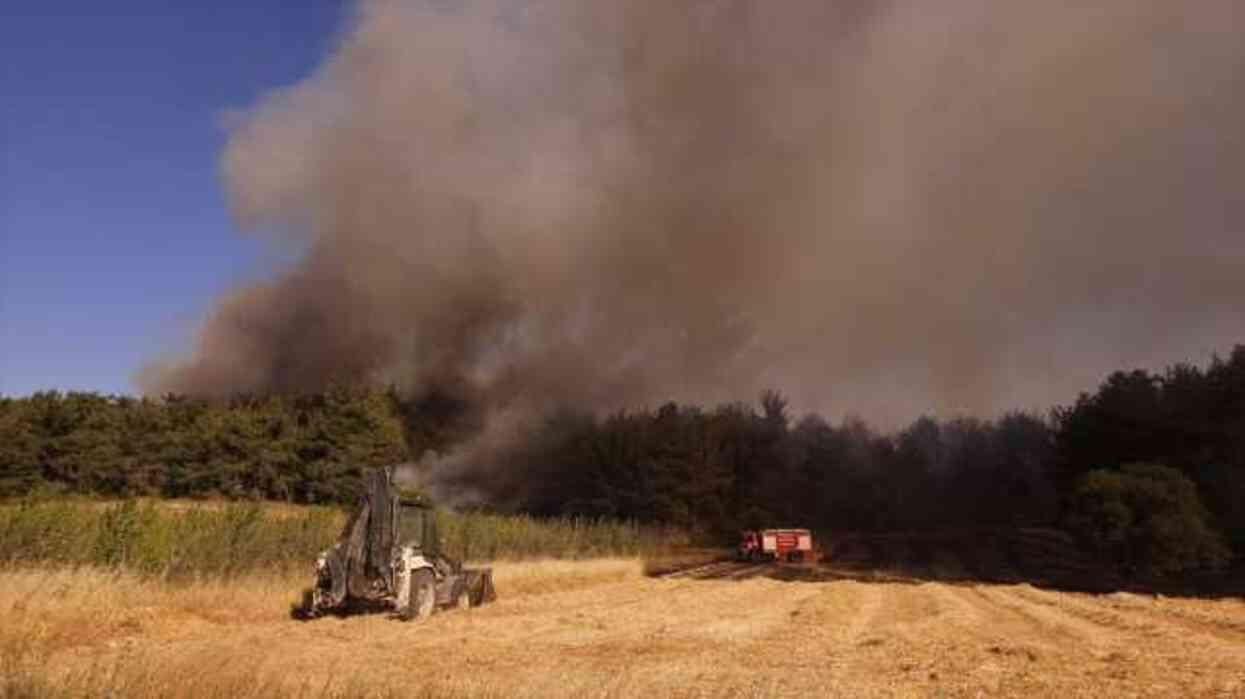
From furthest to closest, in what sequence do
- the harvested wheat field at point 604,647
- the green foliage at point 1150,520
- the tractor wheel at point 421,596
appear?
the green foliage at point 1150,520, the tractor wheel at point 421,596, the harvested wheat field at point 604,647

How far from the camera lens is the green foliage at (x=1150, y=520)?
38875 mm

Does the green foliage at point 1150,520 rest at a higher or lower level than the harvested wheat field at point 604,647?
higher

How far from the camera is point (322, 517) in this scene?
2997cm

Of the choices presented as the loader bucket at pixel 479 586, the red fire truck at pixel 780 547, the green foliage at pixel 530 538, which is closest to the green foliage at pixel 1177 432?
the red fire truck at pixel 780 547

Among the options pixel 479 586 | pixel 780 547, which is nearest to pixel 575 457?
pixel 780 547

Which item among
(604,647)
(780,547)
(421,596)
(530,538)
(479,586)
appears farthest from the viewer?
(780,547)

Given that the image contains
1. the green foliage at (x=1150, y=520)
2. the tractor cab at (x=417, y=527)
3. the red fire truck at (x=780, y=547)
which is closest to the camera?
the tractor cab at (x=417, y=527)

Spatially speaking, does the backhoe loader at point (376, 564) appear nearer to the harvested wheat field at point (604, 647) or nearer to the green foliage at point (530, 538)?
the harvested wheat field at point (604, 647)

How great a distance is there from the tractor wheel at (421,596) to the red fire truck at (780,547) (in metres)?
40.1

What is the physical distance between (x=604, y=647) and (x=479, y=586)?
903 cm

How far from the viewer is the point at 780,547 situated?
59.9 meters

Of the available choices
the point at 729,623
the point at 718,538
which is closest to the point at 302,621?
the point at 729,623

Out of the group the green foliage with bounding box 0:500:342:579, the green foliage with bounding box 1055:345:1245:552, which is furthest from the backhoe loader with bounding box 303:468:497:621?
the green foliage with bounding box 1055:345:1245:552

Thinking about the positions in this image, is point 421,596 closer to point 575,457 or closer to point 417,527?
point 417,527
